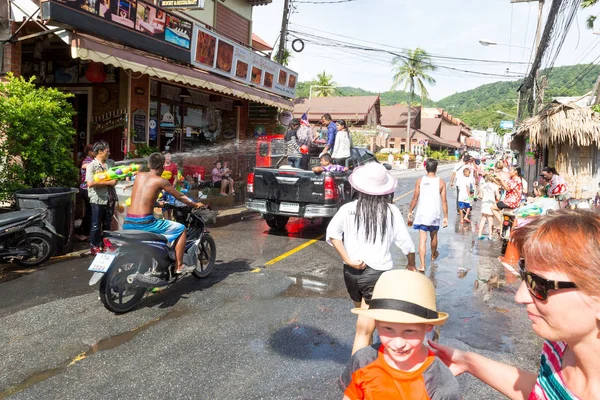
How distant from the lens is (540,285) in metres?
1.46

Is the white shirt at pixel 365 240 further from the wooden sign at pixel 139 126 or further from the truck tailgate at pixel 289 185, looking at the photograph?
the wooden sign at pixel 139 126

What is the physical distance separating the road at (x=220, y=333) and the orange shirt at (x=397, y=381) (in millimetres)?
1569

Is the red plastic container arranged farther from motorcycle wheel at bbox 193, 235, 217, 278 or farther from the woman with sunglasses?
the woman with sunglasses

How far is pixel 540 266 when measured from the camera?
1473 millimetres

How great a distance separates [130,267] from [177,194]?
1032mm

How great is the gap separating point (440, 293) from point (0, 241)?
5891 millimetres

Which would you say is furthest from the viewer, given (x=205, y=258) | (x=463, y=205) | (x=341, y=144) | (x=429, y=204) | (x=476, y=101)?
(x=476, y=101)

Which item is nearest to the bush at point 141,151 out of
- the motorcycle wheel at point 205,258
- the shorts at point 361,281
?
the motorcycle wheel at point 205,258

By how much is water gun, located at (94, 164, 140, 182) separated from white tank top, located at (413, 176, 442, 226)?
443 centimetres

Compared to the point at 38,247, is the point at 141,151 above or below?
above

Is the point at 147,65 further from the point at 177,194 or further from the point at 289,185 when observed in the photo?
the point at 177,194

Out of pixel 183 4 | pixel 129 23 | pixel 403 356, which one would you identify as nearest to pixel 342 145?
pixel 183 4

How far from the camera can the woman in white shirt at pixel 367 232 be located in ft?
11.9

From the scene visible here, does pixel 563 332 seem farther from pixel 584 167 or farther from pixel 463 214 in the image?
pixel 584 167
